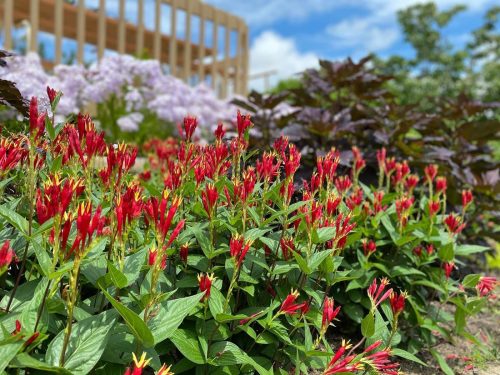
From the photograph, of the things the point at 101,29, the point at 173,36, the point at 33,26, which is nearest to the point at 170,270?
the point at 33,26

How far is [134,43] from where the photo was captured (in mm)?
13891

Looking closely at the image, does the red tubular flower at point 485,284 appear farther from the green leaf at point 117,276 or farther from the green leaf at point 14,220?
the green leaf at point 14,220

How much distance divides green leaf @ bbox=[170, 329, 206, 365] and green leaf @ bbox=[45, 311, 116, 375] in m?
0.23

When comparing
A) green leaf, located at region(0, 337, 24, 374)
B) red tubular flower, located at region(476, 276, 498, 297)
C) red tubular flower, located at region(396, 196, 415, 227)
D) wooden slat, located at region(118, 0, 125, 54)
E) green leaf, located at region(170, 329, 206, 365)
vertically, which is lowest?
green leaf, located at region(170, 329, 206, 365)

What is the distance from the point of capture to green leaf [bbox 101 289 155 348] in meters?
1.12

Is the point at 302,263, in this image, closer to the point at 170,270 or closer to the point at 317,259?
the point at 317,259

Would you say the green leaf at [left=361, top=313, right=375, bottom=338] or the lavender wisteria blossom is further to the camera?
the lavender wisteria blossom

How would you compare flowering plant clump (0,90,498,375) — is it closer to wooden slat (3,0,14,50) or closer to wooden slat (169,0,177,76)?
wooden slat (3,0,14,50)

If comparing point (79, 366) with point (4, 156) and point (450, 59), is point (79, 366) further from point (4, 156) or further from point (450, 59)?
point (450, 59)

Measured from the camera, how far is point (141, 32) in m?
11.8

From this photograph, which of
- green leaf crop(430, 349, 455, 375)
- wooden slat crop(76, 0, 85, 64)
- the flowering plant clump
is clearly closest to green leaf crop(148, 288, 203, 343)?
the flowering plant clump

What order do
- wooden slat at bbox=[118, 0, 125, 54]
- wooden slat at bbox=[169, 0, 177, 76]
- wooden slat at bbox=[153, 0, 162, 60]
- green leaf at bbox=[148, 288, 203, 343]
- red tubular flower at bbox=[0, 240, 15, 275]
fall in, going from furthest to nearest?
wooden slat at bbox=[169, 0, 177, 76], wooden slat at bbox=[153, 0, 162, 60], wooden slat at bbox=[118, 0, 125, 54], green leaf at bbox=[148, 288, 203, 343], red tubular flower at bbox=[0, 240, 15, 275]

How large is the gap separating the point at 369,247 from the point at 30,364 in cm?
156

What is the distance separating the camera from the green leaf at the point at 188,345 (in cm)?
141
